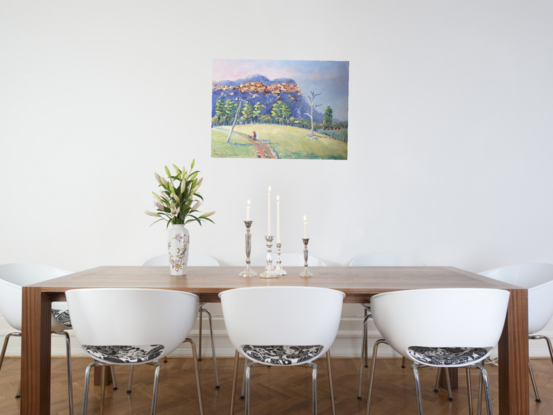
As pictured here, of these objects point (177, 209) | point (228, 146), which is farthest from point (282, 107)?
point (177, 209)

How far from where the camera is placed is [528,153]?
297cm

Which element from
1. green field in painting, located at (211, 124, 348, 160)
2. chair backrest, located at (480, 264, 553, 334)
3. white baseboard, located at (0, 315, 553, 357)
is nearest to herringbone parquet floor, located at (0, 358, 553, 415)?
white baseboard, located at (0, 315, 553, 357)

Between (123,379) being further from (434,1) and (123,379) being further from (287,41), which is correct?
(434,1)

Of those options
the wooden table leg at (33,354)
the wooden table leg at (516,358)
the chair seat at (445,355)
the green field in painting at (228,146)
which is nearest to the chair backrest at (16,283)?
the wooden table leg at (33,354)

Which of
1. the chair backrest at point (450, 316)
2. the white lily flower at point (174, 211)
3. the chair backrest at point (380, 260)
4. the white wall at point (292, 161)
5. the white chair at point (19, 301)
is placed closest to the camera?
the chair backrest at point (450, 316)

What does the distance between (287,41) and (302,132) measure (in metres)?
0.70

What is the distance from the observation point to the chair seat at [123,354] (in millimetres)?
1574

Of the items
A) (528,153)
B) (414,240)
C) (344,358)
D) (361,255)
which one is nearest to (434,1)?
(528,153)

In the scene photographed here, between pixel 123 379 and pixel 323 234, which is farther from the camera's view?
pixel 323 234

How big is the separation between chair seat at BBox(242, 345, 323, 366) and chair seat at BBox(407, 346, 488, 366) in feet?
1.30

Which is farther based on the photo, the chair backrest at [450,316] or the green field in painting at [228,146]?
the green field in painting at [228,146]

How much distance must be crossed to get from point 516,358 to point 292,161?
6.10 ft

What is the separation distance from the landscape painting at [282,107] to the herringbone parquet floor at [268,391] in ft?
5.02

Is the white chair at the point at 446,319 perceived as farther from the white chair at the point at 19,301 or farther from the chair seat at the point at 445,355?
the white chair at the point at 19,301
